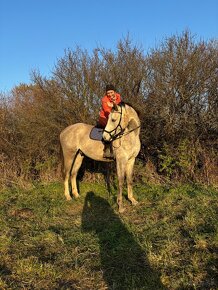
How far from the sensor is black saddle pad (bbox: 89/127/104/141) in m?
8.38

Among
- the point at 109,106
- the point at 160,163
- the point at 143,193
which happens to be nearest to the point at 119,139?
the point at 109,106

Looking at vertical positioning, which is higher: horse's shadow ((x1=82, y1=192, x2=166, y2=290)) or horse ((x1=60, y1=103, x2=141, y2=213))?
horse ((x1=60, y1=103, x2=141, y2=213))

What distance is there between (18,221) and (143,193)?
350 centimetres

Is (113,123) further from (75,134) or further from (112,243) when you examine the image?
(112,243)

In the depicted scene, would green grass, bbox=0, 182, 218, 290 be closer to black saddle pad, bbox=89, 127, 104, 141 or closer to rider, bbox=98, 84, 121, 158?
rider, bbox=98, 84, 121, 158

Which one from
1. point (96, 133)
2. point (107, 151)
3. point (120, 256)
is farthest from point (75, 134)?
point (120, 256)

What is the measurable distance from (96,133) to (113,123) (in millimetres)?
1331

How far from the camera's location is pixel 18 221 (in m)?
6.46

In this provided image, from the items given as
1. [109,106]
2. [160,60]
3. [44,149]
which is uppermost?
[160,60]

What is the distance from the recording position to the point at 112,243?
16.6 ft

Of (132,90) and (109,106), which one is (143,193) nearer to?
(109,106)

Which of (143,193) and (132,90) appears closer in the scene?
(143,193)

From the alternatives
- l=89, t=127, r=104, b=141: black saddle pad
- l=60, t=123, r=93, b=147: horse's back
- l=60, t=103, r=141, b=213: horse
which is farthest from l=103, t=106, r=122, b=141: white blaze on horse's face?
l=60, t=123, r=93, b=147: horse's back

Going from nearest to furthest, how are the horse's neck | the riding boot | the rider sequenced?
the horse's neck → the rider → the riding boot
